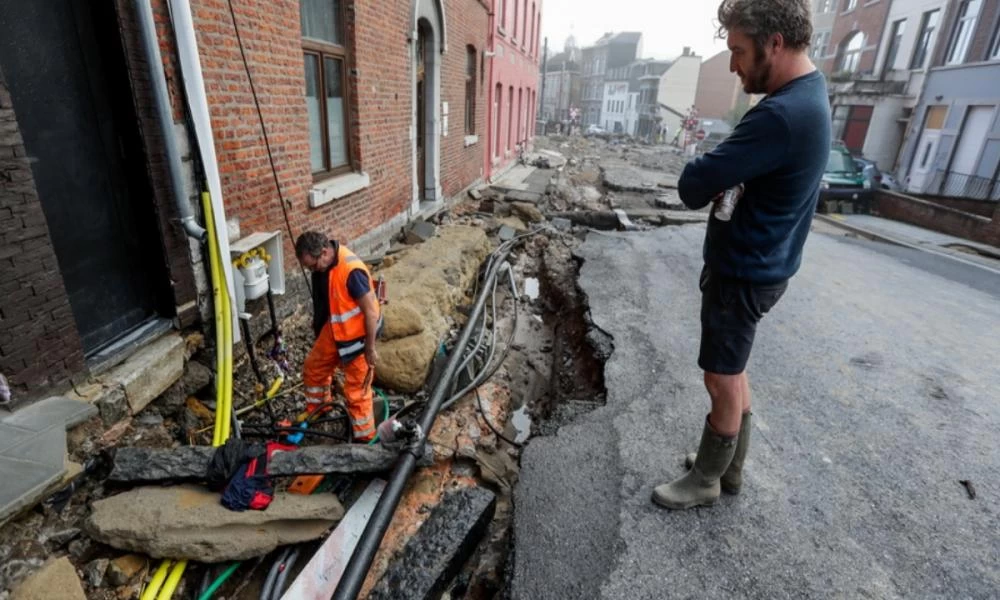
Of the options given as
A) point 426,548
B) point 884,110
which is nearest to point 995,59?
point 884,110

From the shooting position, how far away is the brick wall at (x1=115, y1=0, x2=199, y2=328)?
3047 mm

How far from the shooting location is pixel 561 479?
295cm

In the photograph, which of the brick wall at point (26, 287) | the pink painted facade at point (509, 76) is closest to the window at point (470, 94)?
the pink painted facade at point (509, 76)

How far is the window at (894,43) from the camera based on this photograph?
22.1m

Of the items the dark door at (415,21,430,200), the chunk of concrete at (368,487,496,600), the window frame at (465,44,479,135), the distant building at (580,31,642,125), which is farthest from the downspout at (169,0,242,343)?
the distant building at (580,31,642,125)

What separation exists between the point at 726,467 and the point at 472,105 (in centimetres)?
1135

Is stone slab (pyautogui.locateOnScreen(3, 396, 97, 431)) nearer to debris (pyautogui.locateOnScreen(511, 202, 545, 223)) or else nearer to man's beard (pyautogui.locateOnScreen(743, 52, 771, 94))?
man's beard (pyautogui.locateOnScreen(743, 52, 771, 94))

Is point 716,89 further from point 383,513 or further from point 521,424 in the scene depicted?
point 383,513

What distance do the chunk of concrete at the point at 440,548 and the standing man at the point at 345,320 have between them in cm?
103

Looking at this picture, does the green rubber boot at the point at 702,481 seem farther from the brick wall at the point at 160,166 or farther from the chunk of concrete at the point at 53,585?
the brick wall at the point at 160,166

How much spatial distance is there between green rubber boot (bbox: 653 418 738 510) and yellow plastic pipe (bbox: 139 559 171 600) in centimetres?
253

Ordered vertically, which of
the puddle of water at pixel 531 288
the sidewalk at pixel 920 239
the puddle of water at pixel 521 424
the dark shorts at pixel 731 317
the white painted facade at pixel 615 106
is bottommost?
the puddle of water at pixel 521 424

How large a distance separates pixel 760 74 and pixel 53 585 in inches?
147

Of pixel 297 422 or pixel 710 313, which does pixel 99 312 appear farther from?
pixel 710 313
